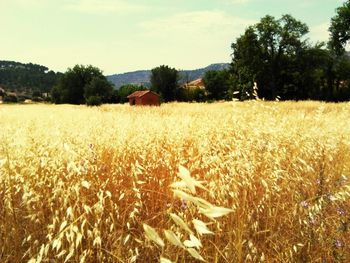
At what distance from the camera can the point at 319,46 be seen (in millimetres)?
51219

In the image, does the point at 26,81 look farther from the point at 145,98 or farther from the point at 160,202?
the point at 160,202

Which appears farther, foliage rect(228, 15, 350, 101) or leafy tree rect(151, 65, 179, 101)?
leafy tree rect(151, 65, 179, 101)

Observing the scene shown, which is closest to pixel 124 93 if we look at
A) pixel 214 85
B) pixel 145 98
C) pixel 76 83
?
pixel 76 83

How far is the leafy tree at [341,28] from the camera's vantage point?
115 ft

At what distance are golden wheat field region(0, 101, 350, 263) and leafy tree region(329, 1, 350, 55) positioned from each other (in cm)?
3422

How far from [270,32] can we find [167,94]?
32.7 m

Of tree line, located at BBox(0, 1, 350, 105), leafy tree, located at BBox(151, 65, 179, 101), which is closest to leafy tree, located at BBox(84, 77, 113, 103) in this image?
tree line, located at BBox(0, 1, 350, 105)

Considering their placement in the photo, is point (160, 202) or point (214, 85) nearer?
point (160, 202)

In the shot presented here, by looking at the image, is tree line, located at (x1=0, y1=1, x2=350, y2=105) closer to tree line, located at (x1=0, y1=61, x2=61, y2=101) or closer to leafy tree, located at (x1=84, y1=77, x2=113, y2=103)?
leafy tree, located at (x1=84, y1=77, x2=113, y2=103)

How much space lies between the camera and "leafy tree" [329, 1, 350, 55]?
35062mm

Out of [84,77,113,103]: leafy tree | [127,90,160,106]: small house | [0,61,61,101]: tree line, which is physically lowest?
[127,90,160,106]: small house

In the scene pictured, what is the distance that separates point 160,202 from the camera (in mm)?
3465

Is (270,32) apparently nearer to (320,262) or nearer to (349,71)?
(349,71)

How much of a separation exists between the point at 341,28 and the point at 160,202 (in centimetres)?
3749
